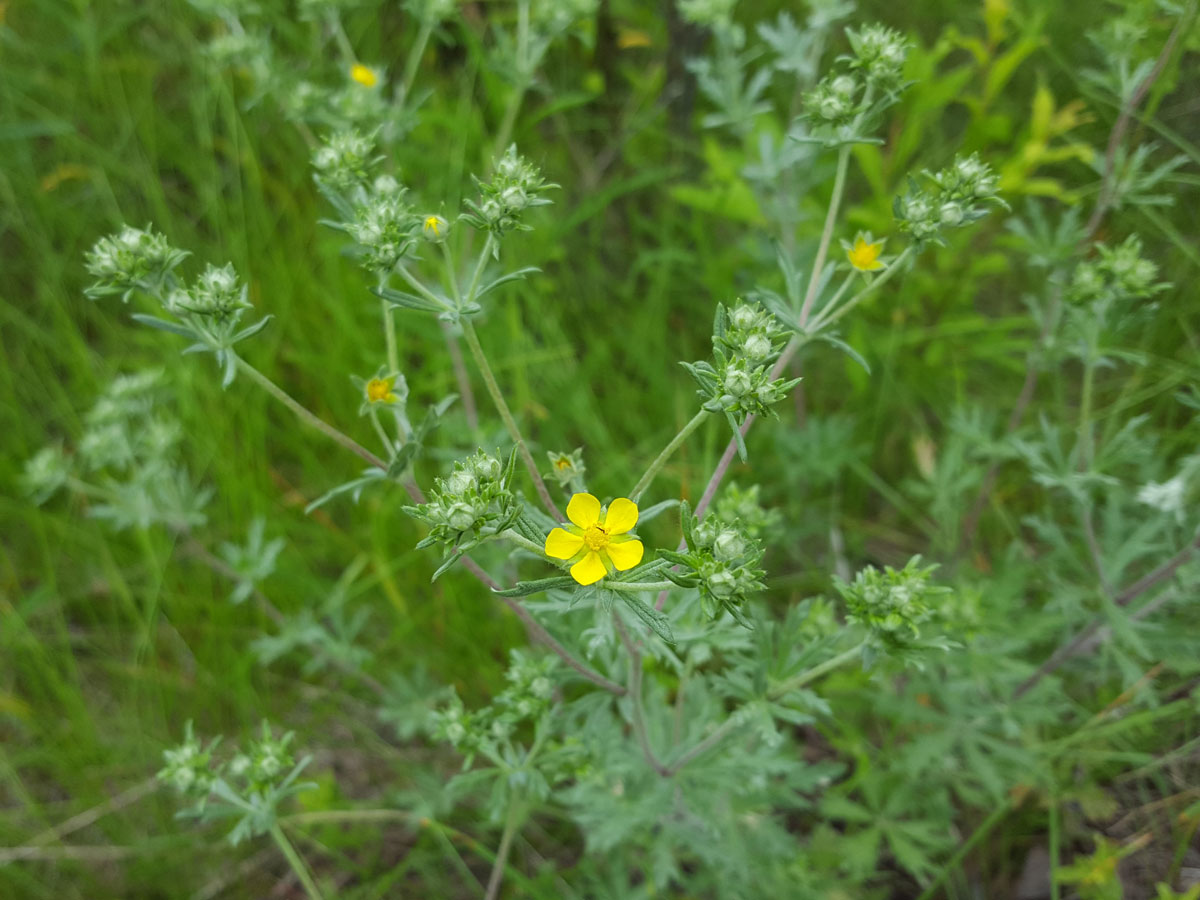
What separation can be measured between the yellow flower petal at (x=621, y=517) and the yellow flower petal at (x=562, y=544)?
0.25 ft

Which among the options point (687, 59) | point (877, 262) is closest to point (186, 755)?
point (877, 262)

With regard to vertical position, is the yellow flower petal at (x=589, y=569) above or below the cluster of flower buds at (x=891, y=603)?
above

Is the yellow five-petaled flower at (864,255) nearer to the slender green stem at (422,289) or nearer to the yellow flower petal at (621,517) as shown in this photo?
the yellow flower petal at (621,517)

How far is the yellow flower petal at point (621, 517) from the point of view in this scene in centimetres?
181

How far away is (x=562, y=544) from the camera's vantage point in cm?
182

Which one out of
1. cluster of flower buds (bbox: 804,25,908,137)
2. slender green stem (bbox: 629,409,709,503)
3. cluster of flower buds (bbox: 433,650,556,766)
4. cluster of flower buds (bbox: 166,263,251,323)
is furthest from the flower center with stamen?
cluster of flower buds (bbox: 804,25,908,137)

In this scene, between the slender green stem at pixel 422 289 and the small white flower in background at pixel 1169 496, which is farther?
the small white flower in background at pixel 1169 496

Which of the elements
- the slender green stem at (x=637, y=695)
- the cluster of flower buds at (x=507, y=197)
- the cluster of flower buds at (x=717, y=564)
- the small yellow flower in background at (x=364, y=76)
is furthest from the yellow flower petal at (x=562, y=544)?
the small yellow flower in background at (x=364, y=76)

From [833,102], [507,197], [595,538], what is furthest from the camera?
[833,102]

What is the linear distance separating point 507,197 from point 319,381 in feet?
8.30

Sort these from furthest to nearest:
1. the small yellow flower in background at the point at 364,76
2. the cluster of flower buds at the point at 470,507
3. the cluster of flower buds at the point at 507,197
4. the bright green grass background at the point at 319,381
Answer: the bright green grass background at the point at 319,381 → the small yellow flower in background at the point at 364,76 → the cluster of flower buds at the point at 507,197 → the cluster of flower buds at the point at 470,507

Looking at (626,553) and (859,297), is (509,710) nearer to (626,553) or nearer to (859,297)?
(626,553)

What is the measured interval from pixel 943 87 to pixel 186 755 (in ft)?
12.9

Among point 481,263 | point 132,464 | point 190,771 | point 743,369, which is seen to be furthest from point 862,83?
point 132,464
